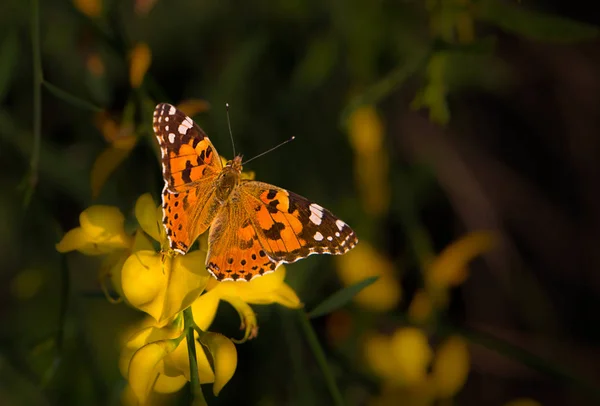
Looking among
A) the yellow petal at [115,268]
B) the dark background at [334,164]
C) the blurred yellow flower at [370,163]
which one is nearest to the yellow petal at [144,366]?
the yellow petal at [115,268]

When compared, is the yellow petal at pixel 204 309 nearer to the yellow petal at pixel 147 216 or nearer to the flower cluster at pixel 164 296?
the flower cluster at pixel 164 296

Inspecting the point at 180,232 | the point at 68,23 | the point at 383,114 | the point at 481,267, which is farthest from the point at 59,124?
the point at 481,267

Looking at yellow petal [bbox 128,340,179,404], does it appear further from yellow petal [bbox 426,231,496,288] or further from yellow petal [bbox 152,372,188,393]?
yellow petal [bbox 426,231,496,288]

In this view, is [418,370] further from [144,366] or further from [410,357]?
[144,366]

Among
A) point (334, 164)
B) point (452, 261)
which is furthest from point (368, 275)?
point (334, 164)

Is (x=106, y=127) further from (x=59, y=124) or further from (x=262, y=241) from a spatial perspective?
(x=59, y=124)

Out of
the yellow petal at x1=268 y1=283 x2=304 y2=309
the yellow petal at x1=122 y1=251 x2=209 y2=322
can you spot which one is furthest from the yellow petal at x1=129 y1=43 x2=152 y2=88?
the yellow petal at x1=268 y1=283 x2=304 y2=309
